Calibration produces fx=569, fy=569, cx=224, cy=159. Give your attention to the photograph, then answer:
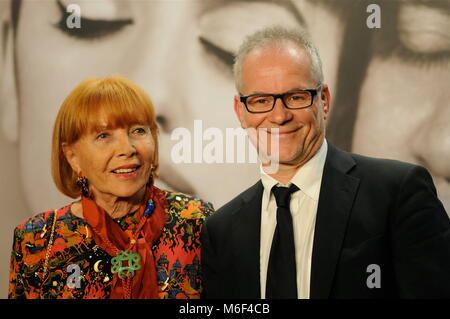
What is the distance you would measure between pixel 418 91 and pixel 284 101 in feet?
3.65

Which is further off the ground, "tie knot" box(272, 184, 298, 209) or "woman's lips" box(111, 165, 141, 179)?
"woman's lips" box(111, 165, 141, 179)

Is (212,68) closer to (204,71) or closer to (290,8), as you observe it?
(204,71)

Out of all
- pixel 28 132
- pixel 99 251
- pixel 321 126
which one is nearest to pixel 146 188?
pixel 99 251

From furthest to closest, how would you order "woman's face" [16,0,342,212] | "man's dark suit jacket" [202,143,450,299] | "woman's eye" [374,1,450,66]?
"woman's face" [16,0,342,212]
"woman's eye" [374,1,450,66]
"man's dark suit jacket" [202,143,450,299]

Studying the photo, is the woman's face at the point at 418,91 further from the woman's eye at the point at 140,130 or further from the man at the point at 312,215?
the woman's eye at the point at 140,130

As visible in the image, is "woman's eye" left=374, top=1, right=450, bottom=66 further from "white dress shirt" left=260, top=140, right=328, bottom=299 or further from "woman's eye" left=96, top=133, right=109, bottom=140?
"woman's eye" left=96, top=133, right=109, bottom=140

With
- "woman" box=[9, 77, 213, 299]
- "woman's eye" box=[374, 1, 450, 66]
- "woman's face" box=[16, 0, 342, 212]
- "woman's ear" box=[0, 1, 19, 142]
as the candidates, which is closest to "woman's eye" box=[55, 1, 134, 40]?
"woman's face" box=[16, 0, 342, 212]

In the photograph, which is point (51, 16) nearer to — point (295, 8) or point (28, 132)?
point (28, 132)

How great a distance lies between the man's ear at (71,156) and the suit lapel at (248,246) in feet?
1.95

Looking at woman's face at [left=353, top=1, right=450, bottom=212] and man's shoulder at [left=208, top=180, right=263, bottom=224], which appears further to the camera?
woman's face at [left=353, top=1, right=450, bottom=212]

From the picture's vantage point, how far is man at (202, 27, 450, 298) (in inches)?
65.5

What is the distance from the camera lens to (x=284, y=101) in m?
1.79

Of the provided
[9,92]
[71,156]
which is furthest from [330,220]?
[9,92]
